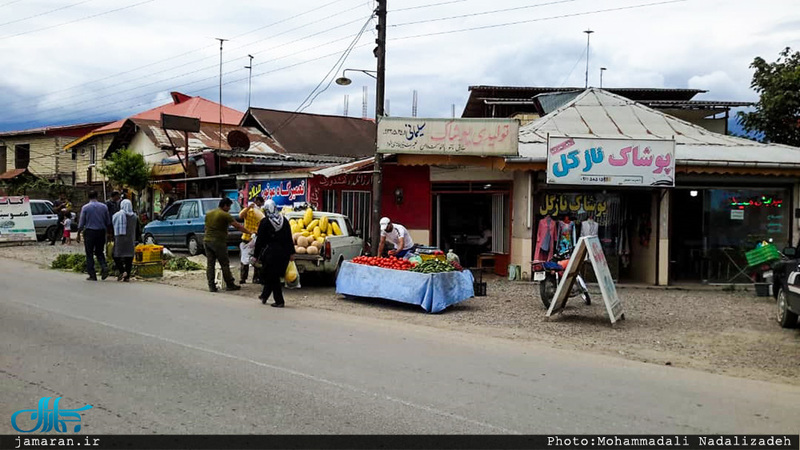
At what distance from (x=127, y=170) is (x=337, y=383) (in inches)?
1027

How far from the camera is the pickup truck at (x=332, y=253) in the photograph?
14.2 meters

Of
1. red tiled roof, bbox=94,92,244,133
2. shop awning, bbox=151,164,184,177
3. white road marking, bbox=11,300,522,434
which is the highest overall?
red tiled roof, bbox=94,92,244,133

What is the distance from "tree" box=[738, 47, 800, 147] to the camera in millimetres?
23703

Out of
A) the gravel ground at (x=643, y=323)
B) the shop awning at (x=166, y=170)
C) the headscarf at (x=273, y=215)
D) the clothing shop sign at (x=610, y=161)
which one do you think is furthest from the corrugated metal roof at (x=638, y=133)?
the shop awning at (x=166, y=170)

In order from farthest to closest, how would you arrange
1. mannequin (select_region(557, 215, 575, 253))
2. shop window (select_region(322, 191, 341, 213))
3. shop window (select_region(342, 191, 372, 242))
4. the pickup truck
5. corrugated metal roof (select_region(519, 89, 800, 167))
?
shop window (select_region(342, 191, 372, 242)) → shop window (select_region(322, 191, 341, 213)) → mannequin (select_region(557, 215, 575, 253)) → corrugated metal roof (select_region(519, 89, 800, 167)) → the pickup truck

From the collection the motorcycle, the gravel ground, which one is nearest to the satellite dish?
the gravel ground

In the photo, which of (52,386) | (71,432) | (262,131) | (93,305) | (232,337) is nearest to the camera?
(71,432)

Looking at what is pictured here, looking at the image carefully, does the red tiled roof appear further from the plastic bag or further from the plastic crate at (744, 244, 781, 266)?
the plastic crate at (744, 244, 781, 266)

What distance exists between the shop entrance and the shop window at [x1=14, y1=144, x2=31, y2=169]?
123ft

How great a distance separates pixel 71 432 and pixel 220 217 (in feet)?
28.5

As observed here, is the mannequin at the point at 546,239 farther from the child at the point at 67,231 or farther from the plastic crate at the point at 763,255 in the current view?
the child at the point at 67,231

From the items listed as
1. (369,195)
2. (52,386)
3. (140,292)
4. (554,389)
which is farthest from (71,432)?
(369,195)

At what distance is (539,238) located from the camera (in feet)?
54.5

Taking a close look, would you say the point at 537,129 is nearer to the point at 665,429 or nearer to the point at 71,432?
the point at 665,429
